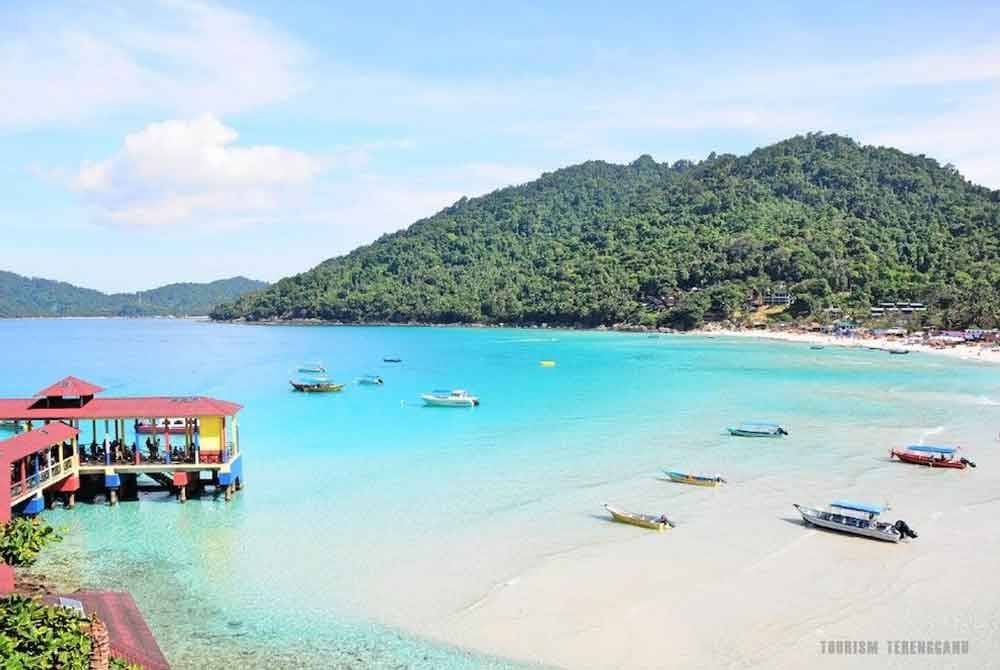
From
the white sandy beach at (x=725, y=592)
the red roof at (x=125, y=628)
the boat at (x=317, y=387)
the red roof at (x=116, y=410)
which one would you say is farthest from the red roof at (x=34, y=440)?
the boat at (x=317, y=387)

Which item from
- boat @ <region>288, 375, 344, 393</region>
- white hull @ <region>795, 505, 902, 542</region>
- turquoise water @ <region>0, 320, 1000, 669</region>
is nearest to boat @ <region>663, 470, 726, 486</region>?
turquoise water @ <region>0, 320, 1000, 669</region>

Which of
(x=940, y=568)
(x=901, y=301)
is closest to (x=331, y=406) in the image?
(x=940, y=568)

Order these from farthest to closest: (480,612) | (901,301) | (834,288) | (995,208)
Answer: (995,208)
(834,288)
(901,301)
(480,612)

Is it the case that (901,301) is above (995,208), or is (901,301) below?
below

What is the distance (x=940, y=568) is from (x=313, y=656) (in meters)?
15.8

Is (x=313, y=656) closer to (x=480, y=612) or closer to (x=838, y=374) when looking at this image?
(x=480, y=612)

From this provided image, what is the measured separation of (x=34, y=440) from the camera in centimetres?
2602

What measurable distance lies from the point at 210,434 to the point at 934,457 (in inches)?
1140

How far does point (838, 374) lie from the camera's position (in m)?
74.1

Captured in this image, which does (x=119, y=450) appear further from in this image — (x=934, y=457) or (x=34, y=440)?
(x=934, y=457)

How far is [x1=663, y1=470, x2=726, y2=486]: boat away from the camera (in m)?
30.0

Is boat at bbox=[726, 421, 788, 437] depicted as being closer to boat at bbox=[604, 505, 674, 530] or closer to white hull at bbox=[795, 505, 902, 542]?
white hull at bbox=[795, 505, 902, 542]

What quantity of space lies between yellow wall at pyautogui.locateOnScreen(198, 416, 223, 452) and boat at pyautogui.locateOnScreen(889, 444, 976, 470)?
91.2 feet

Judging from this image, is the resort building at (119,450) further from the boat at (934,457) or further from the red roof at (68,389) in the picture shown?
the boat at (934,457)
